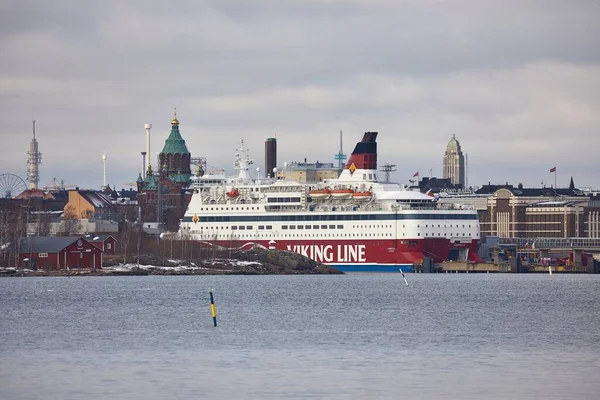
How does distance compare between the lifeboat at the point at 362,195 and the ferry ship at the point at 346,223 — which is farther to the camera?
the lifeboat at the point at 362,195

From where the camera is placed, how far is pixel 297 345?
1923 inches

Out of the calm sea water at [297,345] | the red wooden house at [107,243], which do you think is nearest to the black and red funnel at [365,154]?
the red wooden house at [107,243]

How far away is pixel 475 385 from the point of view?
125 ft

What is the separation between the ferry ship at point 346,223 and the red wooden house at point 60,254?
2033 centimetres

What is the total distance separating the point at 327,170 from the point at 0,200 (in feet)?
145

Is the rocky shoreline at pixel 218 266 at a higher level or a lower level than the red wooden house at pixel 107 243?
lower

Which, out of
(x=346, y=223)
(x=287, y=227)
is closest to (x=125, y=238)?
(x=287, y=227)

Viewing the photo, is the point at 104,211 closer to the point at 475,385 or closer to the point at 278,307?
the point at 278,307

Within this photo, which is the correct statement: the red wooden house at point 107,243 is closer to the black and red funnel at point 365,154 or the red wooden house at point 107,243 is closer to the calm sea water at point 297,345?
the black and red funnel at point 365,154

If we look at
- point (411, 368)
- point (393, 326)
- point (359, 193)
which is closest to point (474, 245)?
point (359, 193)

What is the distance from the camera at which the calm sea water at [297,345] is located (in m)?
37.8

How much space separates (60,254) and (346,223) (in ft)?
102

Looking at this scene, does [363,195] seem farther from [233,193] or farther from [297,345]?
[297,345]

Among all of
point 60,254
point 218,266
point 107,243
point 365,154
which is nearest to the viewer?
point 60,254
